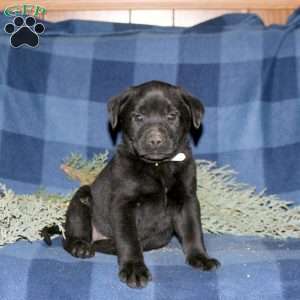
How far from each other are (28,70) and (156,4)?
0.86 meters

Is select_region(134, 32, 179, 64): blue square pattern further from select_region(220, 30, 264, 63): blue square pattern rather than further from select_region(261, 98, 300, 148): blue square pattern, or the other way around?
select_region(261, 98, 300, 148): blue square pattern

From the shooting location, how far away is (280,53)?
10.8 ft

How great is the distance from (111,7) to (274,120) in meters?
1.16

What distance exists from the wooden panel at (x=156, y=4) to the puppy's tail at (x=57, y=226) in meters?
1.23

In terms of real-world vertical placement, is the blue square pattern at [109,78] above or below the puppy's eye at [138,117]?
above

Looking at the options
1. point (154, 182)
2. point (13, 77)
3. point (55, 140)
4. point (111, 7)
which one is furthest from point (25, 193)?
point (111, 7)

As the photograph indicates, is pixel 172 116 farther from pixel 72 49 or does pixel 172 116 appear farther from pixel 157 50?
pixel 72 49

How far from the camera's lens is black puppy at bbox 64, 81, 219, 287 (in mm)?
2512

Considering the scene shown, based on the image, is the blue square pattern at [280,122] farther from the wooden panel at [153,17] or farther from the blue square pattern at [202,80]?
the wooden panel at [153,17]

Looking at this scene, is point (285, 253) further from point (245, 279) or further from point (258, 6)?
point (258, 6)

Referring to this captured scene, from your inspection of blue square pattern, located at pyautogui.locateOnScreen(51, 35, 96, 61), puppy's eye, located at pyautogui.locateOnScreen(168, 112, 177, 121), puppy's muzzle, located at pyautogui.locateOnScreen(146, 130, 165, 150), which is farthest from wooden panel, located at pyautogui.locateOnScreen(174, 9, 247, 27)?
puppy's muzzle, located at pyautogui.locateOnScreen(146, 130, 165, 150)

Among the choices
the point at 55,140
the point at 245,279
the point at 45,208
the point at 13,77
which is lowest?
the point at 245,279

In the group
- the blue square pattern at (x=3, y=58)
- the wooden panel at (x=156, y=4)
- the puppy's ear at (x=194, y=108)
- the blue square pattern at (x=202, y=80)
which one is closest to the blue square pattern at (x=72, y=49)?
the blue square pattern at (x=3, y=58)

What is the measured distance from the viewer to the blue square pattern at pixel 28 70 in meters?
3.28
